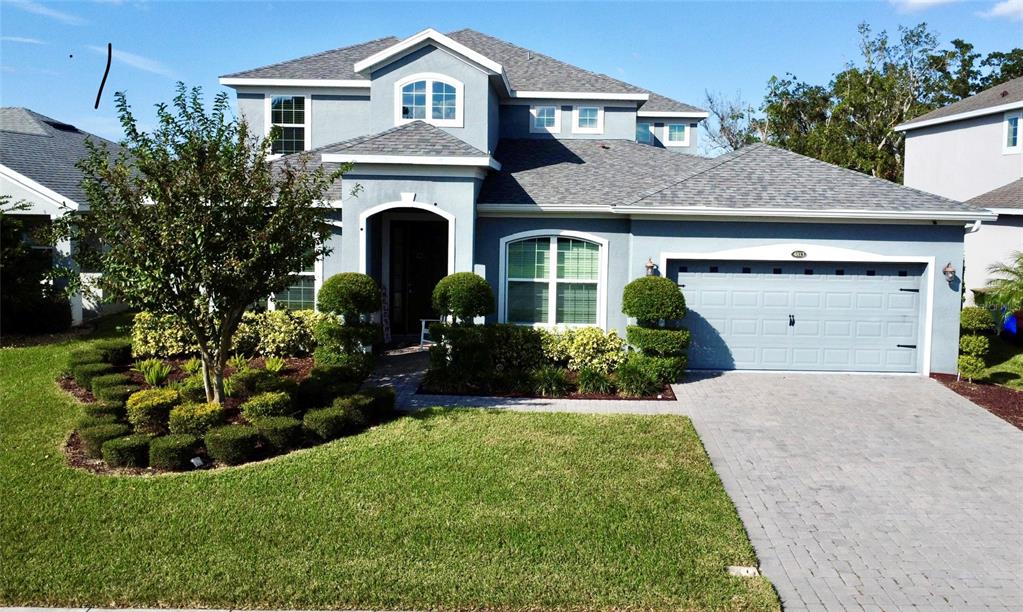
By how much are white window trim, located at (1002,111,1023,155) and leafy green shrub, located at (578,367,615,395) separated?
20.2 meters

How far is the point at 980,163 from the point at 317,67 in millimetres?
22482

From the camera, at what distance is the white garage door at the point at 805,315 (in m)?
15.3

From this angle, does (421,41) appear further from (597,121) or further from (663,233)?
(663,233)

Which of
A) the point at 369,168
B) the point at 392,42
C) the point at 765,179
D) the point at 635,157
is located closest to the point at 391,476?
the point at 369,168

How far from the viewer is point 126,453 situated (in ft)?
30.0

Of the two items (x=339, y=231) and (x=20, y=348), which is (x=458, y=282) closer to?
(x=339, y=231)

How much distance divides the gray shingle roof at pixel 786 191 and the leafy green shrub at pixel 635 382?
3.50 metres

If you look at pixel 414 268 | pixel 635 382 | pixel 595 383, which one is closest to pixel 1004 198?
pixel 635 382

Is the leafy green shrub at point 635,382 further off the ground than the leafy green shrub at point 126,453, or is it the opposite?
the leafy green shrub at point 635,382

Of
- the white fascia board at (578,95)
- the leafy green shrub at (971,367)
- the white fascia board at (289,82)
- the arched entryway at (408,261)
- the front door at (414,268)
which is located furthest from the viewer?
the white fascia board at (578,95)

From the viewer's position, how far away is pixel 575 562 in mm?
6910

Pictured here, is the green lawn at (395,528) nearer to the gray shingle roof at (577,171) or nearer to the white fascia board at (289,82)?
the gray shingle roof at (577,171)

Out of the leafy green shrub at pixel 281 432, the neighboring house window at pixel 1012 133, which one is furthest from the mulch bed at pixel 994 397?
the neighboring house window at pixel 1012 133

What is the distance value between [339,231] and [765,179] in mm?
8806
